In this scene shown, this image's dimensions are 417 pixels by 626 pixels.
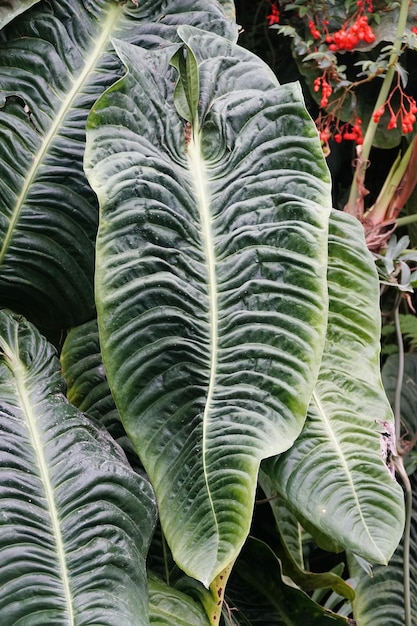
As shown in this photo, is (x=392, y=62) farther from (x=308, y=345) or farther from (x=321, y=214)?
(x=308, y=345)

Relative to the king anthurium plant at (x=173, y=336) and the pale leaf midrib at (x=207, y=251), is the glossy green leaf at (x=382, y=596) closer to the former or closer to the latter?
the king anthurium plant at (x=173, y=336)

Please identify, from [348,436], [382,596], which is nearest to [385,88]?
[348,436]

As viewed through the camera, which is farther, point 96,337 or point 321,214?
point 96,337

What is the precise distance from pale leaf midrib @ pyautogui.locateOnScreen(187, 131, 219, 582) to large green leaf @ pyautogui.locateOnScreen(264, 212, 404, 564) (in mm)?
141

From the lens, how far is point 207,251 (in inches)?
36.6

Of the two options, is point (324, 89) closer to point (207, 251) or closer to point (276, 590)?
point (207, 251)

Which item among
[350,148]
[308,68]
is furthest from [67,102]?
[350,148]

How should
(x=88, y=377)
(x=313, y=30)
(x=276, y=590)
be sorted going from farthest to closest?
(x=313, y=30) → (x=276, y=590) → (x=88, y=377)

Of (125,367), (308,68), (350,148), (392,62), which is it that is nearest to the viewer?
(125,367)

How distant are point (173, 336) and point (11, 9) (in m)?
0.66

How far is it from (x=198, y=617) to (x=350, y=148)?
4.52 ft

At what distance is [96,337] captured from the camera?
1114mm

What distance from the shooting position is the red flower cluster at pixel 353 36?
1.46 metres

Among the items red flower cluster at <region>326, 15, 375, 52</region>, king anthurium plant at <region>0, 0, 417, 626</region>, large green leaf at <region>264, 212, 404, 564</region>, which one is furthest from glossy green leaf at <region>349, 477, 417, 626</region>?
red flower cluster at <region>326, 15, 375, 52</region>
